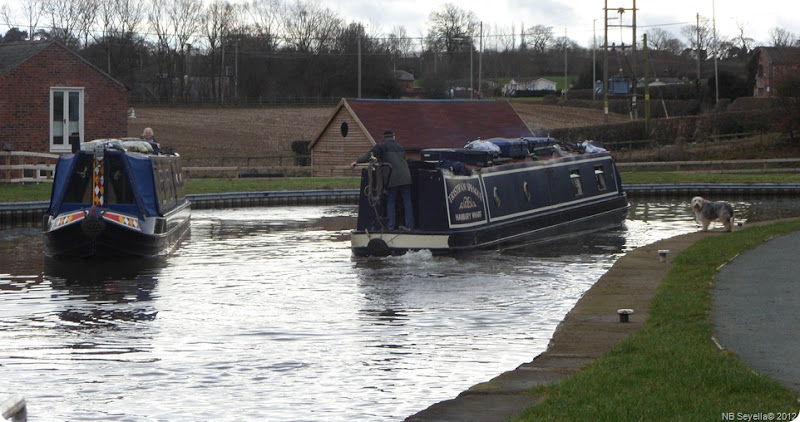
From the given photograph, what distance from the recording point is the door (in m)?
38.6

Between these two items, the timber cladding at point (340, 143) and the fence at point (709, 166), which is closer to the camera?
the fence at point (709, 166)

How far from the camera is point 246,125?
2990 inches

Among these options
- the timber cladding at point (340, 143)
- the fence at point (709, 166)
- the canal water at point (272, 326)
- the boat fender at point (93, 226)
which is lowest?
the canal water at point (272, 326)

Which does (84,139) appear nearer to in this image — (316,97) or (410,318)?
(410,318)

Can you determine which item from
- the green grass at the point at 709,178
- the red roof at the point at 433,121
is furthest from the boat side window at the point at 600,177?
the red roof at the point at 433,121

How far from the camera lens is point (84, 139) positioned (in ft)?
129

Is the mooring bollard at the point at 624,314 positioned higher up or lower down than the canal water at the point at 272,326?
higher up

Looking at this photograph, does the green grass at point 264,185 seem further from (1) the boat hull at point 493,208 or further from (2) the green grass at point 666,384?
(2) the green grass at point 666,384

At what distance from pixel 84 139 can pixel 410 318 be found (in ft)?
90.7

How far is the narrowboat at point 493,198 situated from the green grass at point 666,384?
8.69 metres

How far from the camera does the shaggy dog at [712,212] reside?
76.4 ft

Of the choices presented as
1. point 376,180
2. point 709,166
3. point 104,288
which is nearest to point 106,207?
point 104,288

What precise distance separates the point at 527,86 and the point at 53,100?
88531mm

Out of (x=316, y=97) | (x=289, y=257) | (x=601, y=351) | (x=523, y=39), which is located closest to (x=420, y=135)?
(x=289, y=257)
